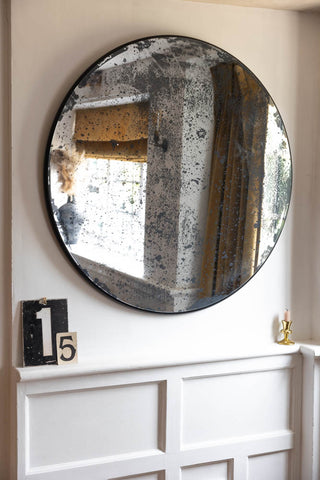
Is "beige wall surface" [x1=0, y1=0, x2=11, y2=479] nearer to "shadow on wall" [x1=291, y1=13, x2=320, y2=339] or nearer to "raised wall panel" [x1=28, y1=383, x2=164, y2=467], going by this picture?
"raised wall panel" [x1=28, y1=383, x2=164, y2=467]

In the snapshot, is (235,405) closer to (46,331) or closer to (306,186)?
(46,331)

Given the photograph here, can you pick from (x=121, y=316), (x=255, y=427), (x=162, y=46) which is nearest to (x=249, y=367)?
(x=255, y=427)

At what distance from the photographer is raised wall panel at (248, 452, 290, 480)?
7.93 ft

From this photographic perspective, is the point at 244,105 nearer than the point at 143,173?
No

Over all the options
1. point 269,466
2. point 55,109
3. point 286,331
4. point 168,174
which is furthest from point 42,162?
point 269,466

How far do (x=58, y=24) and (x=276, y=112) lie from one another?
0.92 metres

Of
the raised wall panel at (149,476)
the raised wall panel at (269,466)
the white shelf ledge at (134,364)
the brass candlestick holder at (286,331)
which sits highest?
the brass candlestick holder at (286,331)

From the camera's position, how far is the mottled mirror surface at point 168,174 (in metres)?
2.07

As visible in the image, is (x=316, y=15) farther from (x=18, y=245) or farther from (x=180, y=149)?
(x=18, y=245)

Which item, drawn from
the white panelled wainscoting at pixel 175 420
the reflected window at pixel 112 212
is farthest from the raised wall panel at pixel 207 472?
the reflected window at pixel 112 212

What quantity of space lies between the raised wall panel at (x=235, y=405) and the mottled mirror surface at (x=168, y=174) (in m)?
0.35

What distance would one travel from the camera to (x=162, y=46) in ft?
7.08

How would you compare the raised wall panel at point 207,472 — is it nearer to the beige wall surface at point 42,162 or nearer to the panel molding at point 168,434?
the panel molding at point 168,434

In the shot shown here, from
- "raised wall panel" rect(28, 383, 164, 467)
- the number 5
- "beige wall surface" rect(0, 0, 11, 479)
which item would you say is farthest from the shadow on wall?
"beige wall surface" rect(0, 0, 11, 479)
